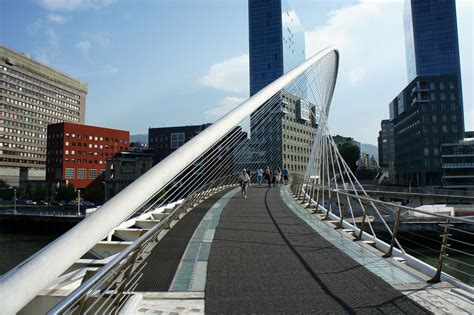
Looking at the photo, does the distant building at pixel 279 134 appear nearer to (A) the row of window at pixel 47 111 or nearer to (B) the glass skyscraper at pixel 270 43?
(B) the glass skyscraper at pixel 270 43

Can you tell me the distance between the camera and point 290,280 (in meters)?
4.23

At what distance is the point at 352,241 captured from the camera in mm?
6633

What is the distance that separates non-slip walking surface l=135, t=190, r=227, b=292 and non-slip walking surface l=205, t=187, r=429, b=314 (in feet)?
1.83

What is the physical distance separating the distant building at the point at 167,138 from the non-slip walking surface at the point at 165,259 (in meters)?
71.3

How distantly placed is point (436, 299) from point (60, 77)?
122 m

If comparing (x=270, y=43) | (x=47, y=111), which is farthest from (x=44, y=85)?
(x=270, y=43)

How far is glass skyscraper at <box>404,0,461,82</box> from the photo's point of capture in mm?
101562

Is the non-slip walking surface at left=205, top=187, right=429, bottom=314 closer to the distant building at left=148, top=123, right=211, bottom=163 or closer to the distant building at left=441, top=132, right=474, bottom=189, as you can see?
the distant building at left=441, top=132, right=474, bottom=189

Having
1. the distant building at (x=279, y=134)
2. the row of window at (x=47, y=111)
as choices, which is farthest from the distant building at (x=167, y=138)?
the distant building at (x=279, y=134)

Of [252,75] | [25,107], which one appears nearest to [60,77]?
[25,107]

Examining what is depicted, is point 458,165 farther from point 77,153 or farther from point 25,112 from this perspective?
point 25,112

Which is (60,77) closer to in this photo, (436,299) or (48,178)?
(48,178)

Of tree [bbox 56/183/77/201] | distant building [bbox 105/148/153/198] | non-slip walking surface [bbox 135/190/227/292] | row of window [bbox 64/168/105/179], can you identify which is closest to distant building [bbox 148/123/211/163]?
distant building [bbox 105/148/153/198]

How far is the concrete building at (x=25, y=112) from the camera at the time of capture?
3359 inches
